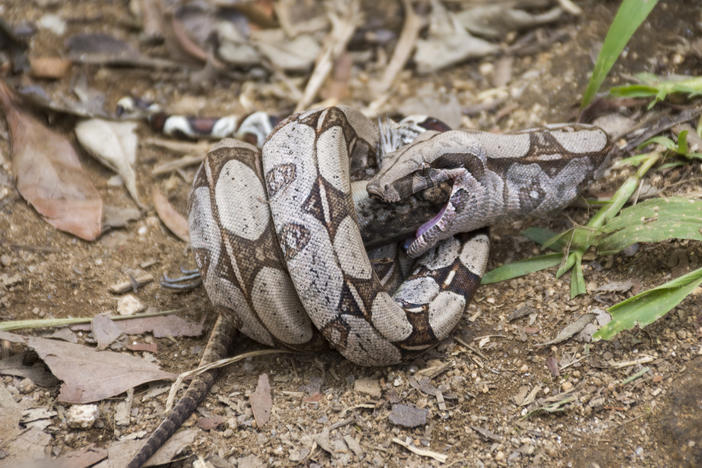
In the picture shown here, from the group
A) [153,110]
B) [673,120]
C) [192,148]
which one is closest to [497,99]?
[673,120]

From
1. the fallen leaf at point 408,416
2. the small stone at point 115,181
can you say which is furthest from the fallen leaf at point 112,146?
the fallen leaf at point 408,416

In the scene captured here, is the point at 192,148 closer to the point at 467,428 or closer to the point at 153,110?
the point at 153,110

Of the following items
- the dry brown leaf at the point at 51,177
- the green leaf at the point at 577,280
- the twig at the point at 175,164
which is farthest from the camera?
the twig at the point at 175,164

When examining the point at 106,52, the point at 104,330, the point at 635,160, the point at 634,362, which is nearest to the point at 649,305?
the point at 634,362

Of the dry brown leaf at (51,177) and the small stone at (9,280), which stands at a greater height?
the dry brown leaf at (51,177)

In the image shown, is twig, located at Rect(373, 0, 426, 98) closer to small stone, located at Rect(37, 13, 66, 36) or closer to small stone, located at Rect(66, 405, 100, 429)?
small stone, located at Rect(37, 13, 66, 36)

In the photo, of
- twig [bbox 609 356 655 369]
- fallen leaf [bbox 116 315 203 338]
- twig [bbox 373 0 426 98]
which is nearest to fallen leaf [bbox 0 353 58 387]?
fallen leaf [bbox 116 315 203 338]

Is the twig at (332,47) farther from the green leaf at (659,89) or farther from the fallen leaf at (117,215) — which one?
the green leaf at (659,89)

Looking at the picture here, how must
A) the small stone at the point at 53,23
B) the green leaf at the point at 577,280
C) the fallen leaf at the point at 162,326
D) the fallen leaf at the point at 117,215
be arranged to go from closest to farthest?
the green leaf at the point at 577,280 → the fallen leaf at the point at 162,326 → the fallen leaf at the point at 117,215 → the small stone at the point at 53,23
